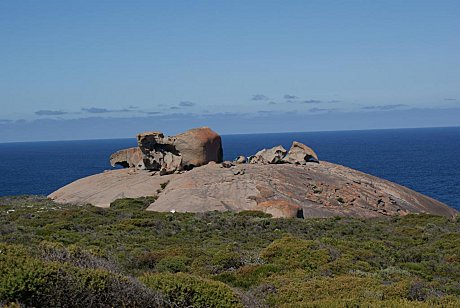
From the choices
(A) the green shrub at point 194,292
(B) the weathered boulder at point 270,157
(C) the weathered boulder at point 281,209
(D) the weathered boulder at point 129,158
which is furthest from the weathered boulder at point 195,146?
(A) the green shrub at point 194,292

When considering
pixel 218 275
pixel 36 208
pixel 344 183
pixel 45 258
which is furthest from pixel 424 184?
pixel 45 258

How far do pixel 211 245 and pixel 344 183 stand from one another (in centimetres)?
2266

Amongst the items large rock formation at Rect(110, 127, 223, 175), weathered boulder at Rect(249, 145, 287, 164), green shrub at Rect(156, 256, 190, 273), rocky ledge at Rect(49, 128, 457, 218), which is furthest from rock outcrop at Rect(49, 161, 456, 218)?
green shrub at Rect(156, 256, 190, 273)

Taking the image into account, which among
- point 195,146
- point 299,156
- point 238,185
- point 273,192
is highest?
point 195,146

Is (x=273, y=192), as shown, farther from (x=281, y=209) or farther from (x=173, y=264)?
(x=173, y=264)

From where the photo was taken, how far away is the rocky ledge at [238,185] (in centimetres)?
3944

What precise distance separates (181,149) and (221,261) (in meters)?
30.2

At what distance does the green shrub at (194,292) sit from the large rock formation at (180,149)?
3646 cm

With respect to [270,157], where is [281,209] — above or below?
below

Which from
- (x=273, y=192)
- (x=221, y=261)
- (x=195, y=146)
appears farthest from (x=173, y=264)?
(x=195, y=146)

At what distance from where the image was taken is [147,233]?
27594mm

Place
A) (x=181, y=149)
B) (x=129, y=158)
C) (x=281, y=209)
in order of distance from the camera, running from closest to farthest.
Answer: (x=281, y=209)
(x=181, y=149)
(x=129, y=158)

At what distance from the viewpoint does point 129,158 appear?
56094mm

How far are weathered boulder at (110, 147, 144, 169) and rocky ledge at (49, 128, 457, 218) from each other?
0.39 ft
